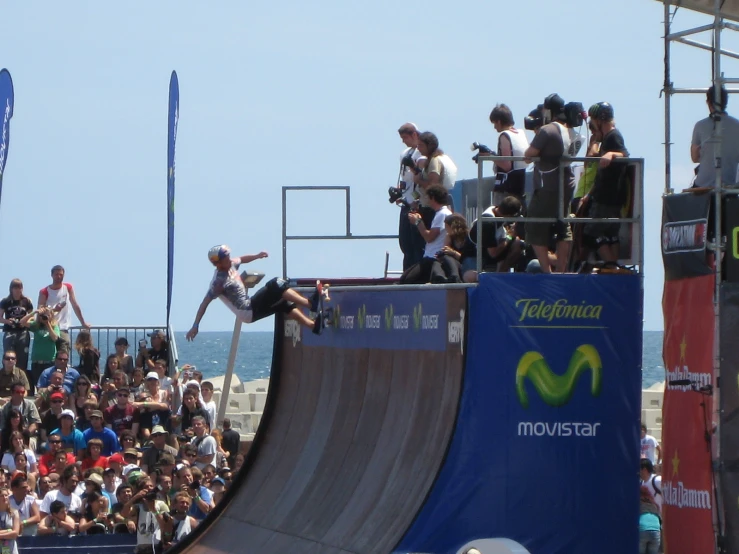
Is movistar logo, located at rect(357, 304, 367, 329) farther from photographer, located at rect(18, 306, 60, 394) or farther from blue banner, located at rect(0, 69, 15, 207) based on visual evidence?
blue banner, located at rect(0, 69, 15, 207)

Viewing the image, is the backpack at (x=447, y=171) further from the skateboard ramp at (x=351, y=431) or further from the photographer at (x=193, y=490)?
the photographer at (x=193, y=490)

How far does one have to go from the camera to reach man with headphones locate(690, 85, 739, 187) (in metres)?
9.68

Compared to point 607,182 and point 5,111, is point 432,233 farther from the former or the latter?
point 5,111

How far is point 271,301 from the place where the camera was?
13.1 metres

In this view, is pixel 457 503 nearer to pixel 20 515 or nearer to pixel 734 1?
pixel 734 1

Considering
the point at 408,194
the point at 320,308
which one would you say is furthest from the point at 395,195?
the point at 320,308

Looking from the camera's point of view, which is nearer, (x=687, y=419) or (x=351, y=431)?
(x=687, y=419)

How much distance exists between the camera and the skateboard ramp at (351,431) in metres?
11.0

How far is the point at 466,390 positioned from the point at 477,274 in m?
0.96

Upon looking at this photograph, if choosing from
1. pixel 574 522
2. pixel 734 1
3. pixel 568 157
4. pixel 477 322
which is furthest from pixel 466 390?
pixel 734 1

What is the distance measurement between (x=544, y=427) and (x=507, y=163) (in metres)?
2.57

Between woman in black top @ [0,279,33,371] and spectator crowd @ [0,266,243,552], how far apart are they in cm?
1

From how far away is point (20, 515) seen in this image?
14.2 metres

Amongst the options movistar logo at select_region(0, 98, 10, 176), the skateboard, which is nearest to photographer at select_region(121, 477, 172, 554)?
the skateboard
